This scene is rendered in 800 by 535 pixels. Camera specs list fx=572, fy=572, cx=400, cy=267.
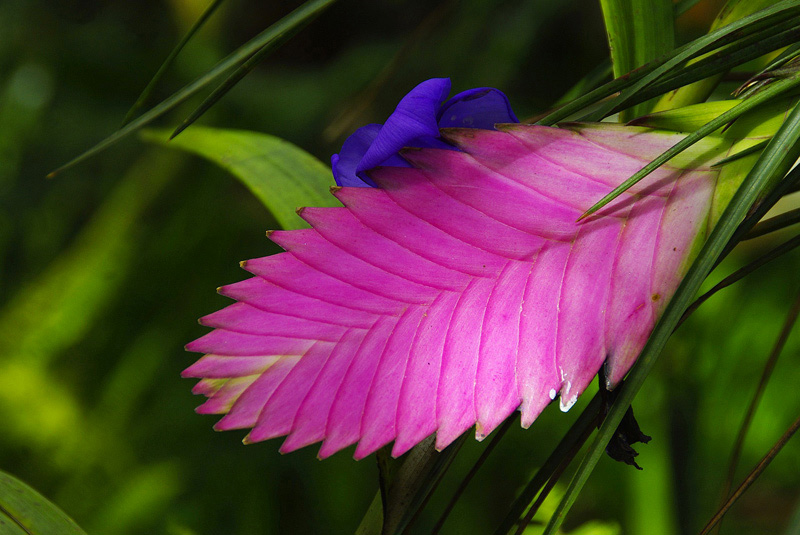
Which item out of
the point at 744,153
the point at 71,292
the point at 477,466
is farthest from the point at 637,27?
the point at 71,292

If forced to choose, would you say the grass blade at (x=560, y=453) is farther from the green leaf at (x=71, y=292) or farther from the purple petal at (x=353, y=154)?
the green leaf at (x=71, y=292)

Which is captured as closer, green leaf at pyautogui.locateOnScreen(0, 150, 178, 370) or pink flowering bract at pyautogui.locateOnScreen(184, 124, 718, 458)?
pink flowering bract at pyautogui.locateOnScreen(184, 124, 718, 458)

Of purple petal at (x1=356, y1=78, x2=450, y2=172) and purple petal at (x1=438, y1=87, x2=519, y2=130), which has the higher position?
purple petal at (x1=438, y1=87, x2=519, y2=130)

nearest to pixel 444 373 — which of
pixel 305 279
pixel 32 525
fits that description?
pixel 305 279

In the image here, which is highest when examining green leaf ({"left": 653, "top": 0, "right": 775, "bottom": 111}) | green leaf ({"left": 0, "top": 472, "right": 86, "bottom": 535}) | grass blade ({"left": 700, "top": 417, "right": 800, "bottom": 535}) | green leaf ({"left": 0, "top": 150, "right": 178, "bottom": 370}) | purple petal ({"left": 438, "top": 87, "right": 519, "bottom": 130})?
green leaf ({"left": 653, "top": 0, "right": 775, "bottom": 111})

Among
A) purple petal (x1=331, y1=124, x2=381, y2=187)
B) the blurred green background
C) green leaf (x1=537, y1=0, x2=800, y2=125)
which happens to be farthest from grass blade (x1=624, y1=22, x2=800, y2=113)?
the blurred green background

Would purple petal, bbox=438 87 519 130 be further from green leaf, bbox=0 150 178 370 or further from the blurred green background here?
green leaf, bbox=0 150 178 370

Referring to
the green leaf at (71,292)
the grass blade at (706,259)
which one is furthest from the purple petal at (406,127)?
the green leaf at (71,292)
